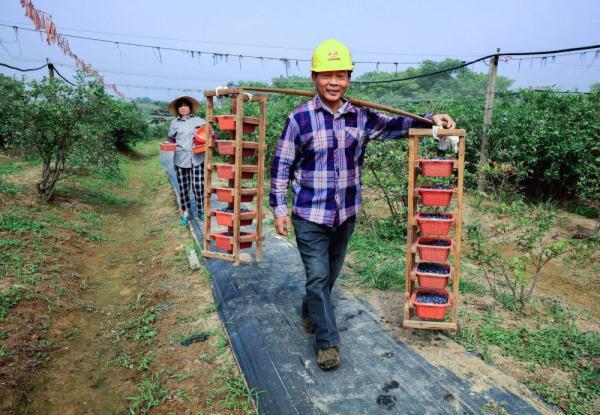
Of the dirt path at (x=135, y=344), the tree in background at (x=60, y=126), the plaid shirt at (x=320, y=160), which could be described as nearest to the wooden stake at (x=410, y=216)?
the plaid shirt at (x=320, y=160)

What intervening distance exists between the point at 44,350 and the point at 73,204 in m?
5.07

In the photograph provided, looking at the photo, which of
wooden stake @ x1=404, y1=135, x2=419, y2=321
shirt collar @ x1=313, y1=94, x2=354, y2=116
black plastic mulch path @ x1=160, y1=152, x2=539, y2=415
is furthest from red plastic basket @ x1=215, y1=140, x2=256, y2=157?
wooden stake @ x1=404, y1=135, x2=419, y2=321

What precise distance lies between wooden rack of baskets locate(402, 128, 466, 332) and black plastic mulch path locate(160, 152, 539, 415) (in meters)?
0.33

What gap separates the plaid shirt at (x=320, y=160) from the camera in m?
2.78

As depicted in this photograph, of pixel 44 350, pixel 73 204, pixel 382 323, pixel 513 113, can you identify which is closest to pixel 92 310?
pixel 44 350

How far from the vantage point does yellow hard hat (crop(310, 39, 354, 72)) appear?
261cm

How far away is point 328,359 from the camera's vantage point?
2.76 m

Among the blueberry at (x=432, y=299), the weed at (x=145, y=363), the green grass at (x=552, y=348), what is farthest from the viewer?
the weed at (x=145, y=363)

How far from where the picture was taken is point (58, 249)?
18.3 feet

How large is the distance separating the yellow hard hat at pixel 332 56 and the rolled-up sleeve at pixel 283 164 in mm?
392

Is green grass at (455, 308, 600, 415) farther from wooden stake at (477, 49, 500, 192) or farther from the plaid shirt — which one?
wooden stake at (477, 49, 500, 192)

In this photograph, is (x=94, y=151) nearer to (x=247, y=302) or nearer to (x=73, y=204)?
(x=73, y=204)

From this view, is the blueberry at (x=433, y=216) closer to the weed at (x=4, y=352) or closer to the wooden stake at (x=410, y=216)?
the wooden stake at (x=410, y=216)

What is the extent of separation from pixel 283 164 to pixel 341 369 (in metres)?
1.38
